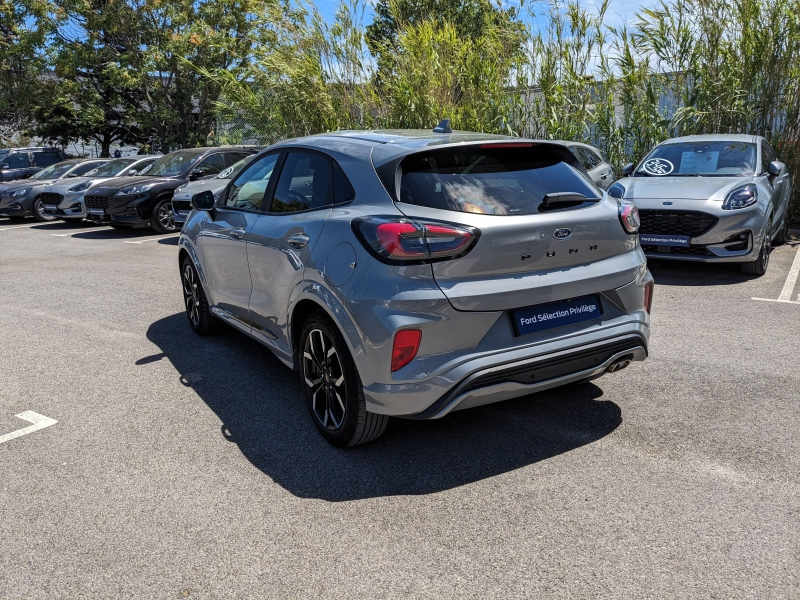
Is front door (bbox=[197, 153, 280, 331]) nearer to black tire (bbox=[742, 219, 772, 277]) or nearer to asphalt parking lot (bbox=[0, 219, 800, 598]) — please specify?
asphalt parking lot (bbox=[0, 219, 800, 598])

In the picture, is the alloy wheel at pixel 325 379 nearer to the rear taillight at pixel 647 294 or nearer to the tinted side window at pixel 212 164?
the rear taillight at pixel 647 294

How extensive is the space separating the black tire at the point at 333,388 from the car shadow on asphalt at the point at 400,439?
13 cm

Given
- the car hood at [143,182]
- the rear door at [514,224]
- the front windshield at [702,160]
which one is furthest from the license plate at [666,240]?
the car hood at [143,182]

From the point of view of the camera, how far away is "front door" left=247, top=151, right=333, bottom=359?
159 inches

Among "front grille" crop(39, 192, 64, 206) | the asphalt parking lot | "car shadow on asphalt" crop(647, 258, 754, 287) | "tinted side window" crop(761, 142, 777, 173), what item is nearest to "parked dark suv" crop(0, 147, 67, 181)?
"front grille" crop(39, 192, 64, 206)

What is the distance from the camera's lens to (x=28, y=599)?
273cm

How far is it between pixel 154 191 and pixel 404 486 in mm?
12040

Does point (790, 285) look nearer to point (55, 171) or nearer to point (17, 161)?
point (55, 171)

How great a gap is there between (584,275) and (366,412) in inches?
51.7

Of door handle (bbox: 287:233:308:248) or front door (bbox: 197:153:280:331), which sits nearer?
door handle (bbox: 287:233:308:248)

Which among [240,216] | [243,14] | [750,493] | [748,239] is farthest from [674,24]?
[243,14]

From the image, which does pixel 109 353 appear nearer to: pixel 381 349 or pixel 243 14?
pixel 381 349

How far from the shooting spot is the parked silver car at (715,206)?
25.8ft

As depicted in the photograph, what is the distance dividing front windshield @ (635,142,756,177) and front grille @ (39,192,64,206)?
1302 cm
